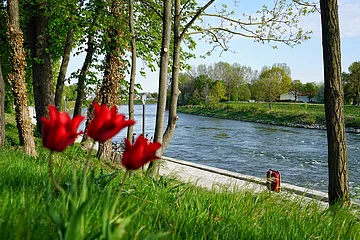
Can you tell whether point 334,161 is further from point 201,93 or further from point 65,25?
point 201,93

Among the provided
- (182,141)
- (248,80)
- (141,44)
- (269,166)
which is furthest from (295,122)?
(248,80)

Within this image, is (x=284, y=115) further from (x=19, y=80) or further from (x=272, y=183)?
(x=272, y=183)

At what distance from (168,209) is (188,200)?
449 mm

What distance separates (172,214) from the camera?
2.33 m

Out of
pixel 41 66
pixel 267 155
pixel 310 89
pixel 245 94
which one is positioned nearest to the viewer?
pixel 41 66

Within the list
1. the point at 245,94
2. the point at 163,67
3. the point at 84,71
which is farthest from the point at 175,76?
the point at 245,94

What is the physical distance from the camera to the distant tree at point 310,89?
267 feet

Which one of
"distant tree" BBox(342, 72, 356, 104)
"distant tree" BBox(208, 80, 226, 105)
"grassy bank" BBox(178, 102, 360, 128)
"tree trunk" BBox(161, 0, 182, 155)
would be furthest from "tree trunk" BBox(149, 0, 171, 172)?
Answer: "distant tree" BBox(208, 80, 226, 105)

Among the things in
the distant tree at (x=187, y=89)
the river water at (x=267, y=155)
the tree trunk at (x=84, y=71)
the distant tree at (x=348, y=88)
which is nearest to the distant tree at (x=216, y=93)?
the distant tree at (x=187, y=89)

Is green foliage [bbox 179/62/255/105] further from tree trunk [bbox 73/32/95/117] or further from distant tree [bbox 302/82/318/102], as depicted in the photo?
tree trunk [bbox 73/32/95/117]

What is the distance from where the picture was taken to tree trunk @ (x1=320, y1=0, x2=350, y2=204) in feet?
14.4

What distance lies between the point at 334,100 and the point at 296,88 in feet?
272

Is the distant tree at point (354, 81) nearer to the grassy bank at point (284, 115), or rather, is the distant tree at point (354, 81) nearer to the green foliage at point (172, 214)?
the grassy bank at point (284, 115)

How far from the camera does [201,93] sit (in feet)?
246
